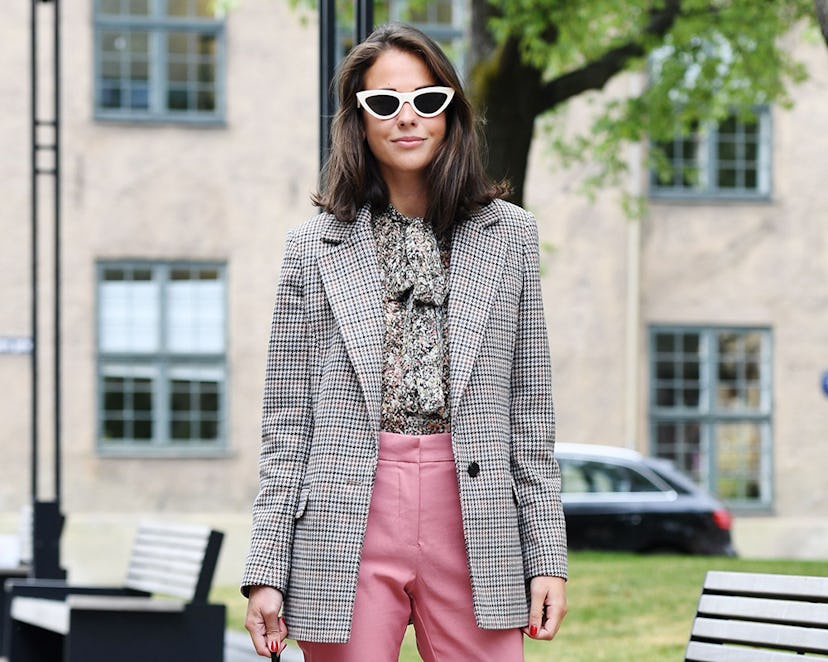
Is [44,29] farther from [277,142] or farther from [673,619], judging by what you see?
[673,619]

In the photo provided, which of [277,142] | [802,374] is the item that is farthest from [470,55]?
[802,374]

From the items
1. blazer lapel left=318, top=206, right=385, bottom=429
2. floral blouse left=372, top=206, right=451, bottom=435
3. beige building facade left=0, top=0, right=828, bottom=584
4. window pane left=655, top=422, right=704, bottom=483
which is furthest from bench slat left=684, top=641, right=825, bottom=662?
window pane left=655, top=422, right=704, bottom=483

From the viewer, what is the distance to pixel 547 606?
329 cm

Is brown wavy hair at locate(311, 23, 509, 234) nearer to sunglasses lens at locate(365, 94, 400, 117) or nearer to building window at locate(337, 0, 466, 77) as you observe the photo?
sunglasses lens at locate(365, 94, 400, 117)

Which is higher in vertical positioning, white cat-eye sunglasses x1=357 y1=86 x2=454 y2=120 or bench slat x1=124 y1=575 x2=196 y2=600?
white cat-eye sunglasses x1=357 y1=86 x2=454 y2=120

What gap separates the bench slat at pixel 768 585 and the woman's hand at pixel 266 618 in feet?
3.53

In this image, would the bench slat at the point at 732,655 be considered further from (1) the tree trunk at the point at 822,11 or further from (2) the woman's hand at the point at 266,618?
(1) the tree trunk at the point at 822,11

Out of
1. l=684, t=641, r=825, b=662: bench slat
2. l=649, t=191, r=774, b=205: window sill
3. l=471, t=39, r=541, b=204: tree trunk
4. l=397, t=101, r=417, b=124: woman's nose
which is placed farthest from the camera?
l=649, t=191, r=774, b=205: window sill

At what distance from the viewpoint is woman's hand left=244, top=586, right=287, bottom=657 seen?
326 centimetres

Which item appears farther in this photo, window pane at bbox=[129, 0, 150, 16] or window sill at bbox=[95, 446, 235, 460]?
window pane at bbox=[129, 0, 150, 16]

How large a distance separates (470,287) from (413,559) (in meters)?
0.55

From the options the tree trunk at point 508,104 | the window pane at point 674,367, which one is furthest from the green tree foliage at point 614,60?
the window pane at point 674,367

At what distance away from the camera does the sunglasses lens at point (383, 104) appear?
340 cm

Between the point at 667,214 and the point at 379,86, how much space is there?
705 inches
